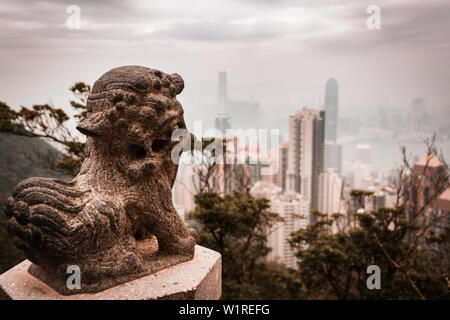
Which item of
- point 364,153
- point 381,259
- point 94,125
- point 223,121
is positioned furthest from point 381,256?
point 94,125

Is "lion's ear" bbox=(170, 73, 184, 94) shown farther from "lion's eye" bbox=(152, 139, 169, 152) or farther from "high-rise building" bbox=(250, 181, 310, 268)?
"high-rise building" bbox=(250, 181, 310, 268)

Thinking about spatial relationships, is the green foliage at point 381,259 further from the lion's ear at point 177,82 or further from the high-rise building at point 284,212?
the lion's ear at point 177,82

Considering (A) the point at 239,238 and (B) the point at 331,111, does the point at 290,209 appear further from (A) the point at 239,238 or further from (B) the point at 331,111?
(B) the point at 331,111

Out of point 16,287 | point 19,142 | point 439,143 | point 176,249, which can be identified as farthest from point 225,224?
point 19,142

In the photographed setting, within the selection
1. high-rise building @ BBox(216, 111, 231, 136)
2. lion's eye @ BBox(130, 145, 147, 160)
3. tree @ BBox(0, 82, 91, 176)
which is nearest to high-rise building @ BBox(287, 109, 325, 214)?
high-rise building @ BBox(216, 111, 231, 136)

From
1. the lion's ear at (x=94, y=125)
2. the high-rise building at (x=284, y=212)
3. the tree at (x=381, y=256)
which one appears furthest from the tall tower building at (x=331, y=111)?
the lion's ear at (x=94, y=125)

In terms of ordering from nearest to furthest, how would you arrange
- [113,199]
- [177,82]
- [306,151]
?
[113,199]
[177,82]
[306,151]
